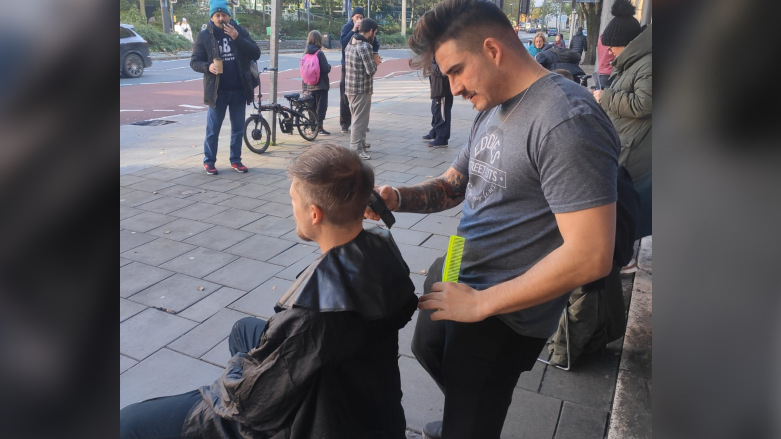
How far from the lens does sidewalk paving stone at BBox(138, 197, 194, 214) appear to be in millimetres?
5500

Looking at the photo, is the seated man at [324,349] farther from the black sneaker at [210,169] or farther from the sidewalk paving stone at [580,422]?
the black sneaker at [210,169]

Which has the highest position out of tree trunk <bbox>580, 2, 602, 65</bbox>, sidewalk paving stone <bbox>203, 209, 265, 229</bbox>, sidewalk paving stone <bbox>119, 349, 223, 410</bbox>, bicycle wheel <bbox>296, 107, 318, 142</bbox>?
tree trunk <bbox>580, 2, 602, 65</bbox>

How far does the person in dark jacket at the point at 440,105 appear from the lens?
820 centimetres

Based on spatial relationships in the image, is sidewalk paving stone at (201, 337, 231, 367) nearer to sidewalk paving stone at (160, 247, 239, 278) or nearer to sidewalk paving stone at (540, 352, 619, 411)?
sidewalk paving stone at (160, 247, 239, 278)

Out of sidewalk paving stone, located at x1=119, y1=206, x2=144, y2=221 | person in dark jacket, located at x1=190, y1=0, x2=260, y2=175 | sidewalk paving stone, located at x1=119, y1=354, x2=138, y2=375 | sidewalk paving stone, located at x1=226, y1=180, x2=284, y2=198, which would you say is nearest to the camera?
sidewalk paving stone, located at x1=119, y1=354, x2=138, y2=375

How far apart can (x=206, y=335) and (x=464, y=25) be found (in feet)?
8.31

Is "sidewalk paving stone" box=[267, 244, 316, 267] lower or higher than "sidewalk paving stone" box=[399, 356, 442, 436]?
higher

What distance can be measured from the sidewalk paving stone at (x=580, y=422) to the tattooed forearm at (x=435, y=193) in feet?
4.18

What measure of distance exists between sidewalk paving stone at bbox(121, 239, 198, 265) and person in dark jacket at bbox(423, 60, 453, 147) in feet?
15.6

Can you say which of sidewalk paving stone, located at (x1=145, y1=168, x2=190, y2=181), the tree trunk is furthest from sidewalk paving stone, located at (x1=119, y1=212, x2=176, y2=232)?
the tree trunk

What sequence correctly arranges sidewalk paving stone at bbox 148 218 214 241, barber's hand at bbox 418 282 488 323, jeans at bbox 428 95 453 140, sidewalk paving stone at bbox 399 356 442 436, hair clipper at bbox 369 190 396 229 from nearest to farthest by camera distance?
barber's hand at bbox 418 282 488 323 → hair clipper at bbox 369 190 396 229 → sidewalk paving stone at bbox 399 356 442 436 → sidewalk paving stone at bbox 148 218 214 241 → jeans at bbox 428 95 453 140

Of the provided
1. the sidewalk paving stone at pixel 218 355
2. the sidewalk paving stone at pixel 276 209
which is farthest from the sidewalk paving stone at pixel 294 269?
the sidewalk paving stone at pixel 276 209
